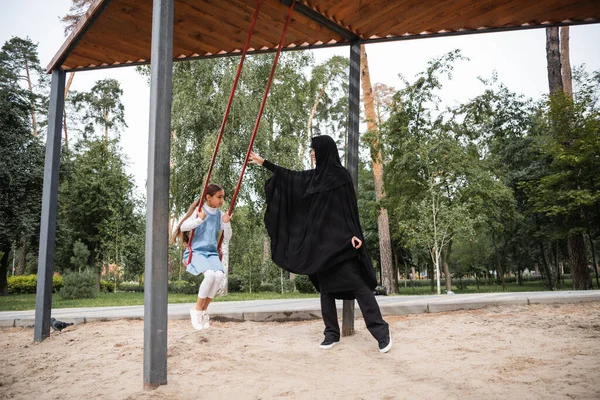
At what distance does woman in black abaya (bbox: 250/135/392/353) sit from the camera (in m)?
4.12

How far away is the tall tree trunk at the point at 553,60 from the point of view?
15.9 metres

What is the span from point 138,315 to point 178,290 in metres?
17.3

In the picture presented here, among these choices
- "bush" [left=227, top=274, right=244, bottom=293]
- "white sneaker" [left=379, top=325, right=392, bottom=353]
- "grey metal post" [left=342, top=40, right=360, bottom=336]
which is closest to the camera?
"white sneaker" [left=379, top=325, right=392, bottom=353]

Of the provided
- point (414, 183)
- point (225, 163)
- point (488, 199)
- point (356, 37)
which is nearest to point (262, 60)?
point (225, 163)

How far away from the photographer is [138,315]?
6.78 m

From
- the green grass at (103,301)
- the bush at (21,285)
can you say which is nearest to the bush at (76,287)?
the green grass at (103,301)

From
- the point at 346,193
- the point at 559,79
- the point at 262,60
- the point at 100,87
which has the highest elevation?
the point at 100,87

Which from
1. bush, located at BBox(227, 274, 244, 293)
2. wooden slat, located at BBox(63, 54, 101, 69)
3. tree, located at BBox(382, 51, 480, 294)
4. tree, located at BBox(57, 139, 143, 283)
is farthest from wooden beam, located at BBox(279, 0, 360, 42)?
tree, located at BBox(57, 139, 143, 283)

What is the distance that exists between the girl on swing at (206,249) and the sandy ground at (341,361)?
352 mm

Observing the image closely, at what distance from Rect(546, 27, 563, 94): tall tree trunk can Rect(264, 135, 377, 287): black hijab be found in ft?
50.5

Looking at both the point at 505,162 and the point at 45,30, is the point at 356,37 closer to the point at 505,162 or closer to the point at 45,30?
the point at 505,162

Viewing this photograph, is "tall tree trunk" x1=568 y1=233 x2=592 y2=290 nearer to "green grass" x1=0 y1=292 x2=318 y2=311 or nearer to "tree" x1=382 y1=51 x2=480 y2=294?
"tree" x1=382 y1=51 x2=480 y2=294

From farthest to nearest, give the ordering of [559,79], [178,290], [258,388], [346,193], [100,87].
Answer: [100,87]
[178,290]
[559,79]
[346,193]
[258,388]

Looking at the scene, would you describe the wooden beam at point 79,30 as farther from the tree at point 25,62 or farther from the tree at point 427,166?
the tree at point 25,62
